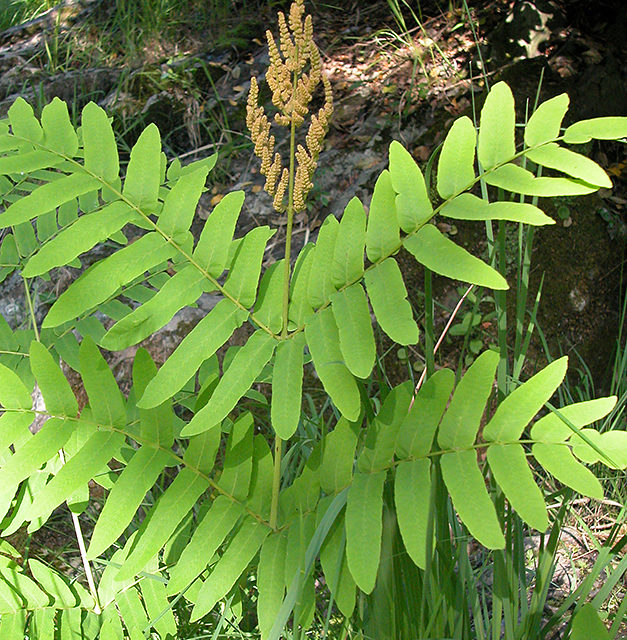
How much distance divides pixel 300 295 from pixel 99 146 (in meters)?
0.46

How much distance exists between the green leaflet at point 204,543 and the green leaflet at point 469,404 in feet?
1.45

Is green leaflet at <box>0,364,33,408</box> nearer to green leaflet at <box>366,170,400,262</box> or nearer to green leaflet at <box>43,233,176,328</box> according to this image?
green leaflet at <box>43,233,176,328</box>

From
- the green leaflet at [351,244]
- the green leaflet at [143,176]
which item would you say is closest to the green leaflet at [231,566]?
the green leaflet at [351,244]

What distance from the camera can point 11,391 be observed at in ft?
3.96

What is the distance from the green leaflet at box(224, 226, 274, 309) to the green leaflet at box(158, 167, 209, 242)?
0.11 metres

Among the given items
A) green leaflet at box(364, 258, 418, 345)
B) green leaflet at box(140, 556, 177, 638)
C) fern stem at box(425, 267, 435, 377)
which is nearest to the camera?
green leaflet at box(364, 258, 418, 345)

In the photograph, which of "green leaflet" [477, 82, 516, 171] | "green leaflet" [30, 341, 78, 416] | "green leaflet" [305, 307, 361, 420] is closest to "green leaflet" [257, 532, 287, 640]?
"green leaflet" [305, 307, 361, 420]

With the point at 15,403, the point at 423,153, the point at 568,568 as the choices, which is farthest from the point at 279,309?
the point at 423,153

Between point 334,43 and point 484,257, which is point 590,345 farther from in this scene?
point 334,43

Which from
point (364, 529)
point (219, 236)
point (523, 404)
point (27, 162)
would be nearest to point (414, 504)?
point (364, 529)

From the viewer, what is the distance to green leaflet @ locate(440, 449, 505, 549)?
106 cm

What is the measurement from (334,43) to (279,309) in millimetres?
3446

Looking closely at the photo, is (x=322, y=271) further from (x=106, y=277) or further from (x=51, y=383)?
(x=51, y=383)

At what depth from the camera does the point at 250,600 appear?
1735 millimetres
